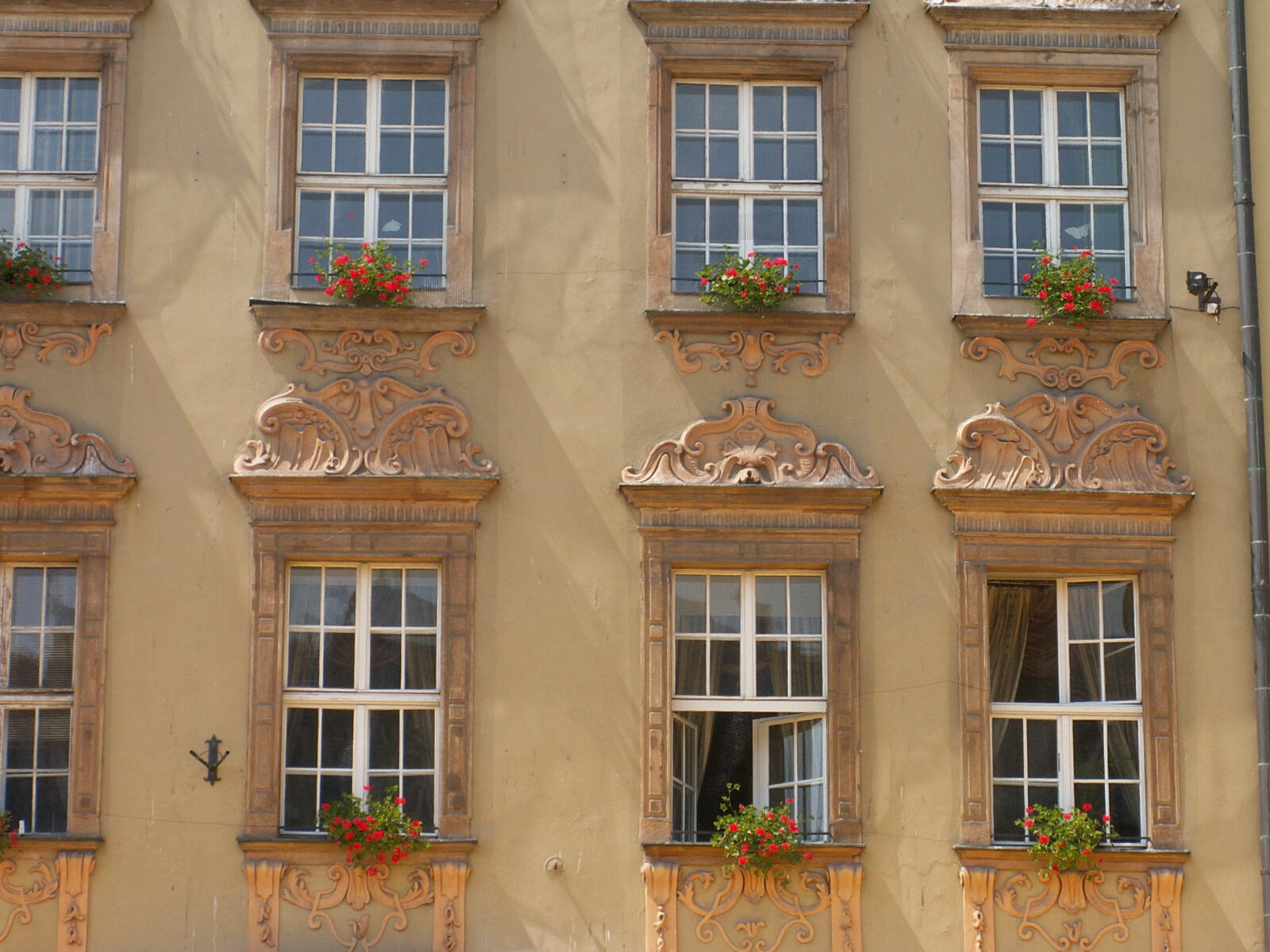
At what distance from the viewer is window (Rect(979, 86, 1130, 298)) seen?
518 inches

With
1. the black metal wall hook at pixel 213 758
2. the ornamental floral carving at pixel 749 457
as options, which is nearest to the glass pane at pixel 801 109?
the ornamental floral carving at pixel 749 457

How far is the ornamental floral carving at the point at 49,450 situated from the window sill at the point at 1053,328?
522cm

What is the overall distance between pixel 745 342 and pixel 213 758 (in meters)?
4.07

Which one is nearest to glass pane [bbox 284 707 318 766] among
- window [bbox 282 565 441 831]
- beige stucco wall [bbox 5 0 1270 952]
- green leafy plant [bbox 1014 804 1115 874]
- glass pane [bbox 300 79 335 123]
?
window [bbox 282 565 441 831]

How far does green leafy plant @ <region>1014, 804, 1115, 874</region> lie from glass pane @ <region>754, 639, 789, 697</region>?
1.64m

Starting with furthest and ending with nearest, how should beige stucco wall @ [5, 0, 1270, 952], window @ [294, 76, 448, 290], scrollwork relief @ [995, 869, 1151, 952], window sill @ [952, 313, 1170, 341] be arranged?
1. window @ [294, 76, 448, 290]
2. window sill @ [952, 313, 1170, 341]
3. beige stucco wall @ [5, 0, 1270, 952]
4. scrollwork relief @ [995, 869, 1151, 952]

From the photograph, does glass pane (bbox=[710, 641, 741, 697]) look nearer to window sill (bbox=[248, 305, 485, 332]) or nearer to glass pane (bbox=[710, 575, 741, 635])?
glass pane (bbox=[710, 575, 741, 635])

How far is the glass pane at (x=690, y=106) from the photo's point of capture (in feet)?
43.4

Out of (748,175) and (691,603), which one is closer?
(691,603)

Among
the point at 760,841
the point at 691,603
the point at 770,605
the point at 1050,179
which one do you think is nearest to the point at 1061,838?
the point at 760,841

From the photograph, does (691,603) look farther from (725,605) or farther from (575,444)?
(575,444)

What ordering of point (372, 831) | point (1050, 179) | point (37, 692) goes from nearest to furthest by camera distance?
point (372, 831) < point (37, 692) < point (1050, 179)

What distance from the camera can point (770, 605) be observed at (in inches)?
496

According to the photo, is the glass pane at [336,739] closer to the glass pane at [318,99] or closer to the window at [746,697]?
the window at [746,697]
